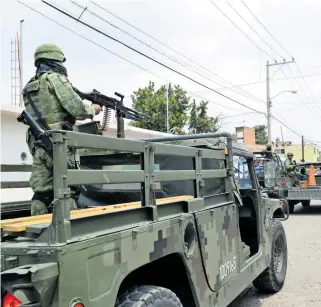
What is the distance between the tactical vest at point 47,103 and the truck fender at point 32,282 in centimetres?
163

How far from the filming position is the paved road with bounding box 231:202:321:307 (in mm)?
5207

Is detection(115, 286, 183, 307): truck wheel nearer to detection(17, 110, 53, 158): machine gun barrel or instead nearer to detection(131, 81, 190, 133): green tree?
detection(17, 110, 53, 158): machine gun barrel

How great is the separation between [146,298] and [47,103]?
1696mm

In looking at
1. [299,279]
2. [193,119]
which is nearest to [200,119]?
[193,119]

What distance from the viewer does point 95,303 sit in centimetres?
214

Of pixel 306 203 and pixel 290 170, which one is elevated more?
pixel 290 170

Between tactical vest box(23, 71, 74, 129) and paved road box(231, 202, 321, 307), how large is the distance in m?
3.22

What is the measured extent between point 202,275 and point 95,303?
4.07 ft

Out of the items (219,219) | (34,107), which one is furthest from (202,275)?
(34,107)

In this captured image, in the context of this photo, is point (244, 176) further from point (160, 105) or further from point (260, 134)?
point (260, 134)

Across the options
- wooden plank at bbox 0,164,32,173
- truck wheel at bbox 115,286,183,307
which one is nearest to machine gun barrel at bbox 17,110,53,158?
wooden plank at bbox 0,164,32,173

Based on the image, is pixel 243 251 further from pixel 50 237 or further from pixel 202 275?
pixel 50 237

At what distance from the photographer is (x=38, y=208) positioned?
10.7 feet

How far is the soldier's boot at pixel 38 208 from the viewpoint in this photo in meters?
3.24
